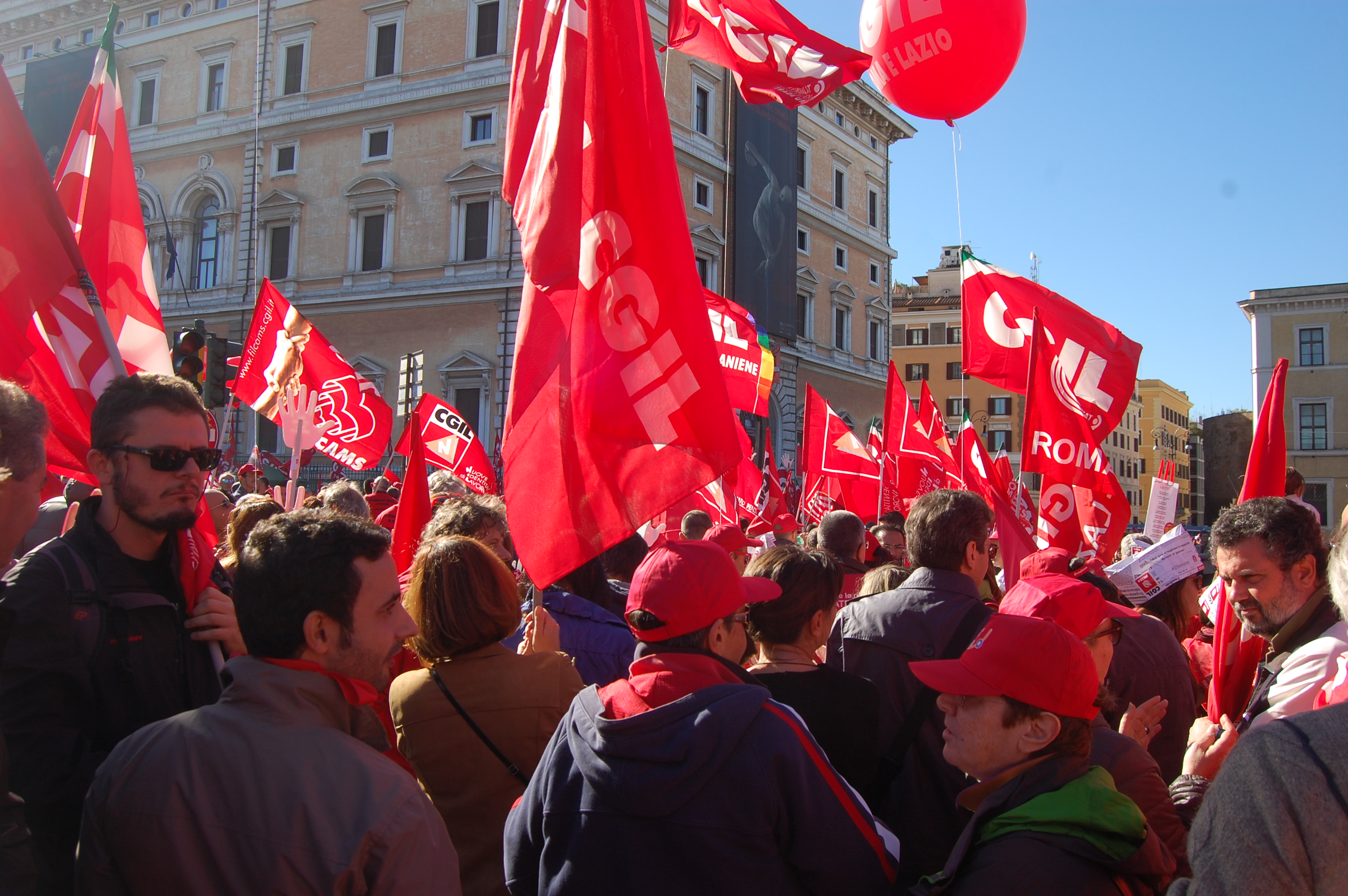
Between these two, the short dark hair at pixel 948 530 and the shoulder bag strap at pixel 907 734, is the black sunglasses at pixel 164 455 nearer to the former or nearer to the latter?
the shoulder bag strap at pixel 907 734

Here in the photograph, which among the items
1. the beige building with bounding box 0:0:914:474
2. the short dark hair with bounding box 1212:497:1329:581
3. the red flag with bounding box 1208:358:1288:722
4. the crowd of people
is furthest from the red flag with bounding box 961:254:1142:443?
the beige building with bounding box 0:0:914:474

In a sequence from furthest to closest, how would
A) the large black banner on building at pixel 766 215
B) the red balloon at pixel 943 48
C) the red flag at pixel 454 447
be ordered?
the large black banner on building at pixel 766 215, the red flag at pixel 454 447, the red balloon at pixel 943 48

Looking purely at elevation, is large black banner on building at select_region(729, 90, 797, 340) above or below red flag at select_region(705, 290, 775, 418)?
above

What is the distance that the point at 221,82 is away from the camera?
107ft

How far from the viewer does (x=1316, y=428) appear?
144 feet

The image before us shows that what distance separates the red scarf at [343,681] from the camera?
1.72 meters

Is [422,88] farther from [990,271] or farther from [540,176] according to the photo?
[540,176]

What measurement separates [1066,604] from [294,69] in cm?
3425

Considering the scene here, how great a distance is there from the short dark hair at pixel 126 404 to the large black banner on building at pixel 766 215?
3036 cm

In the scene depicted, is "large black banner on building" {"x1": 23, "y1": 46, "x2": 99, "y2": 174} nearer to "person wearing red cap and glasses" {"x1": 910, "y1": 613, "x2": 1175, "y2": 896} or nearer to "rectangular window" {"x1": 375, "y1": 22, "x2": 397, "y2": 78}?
"rectangular window" {"x1": 375, "y1": 22, "x2": 397, "y2": 78}

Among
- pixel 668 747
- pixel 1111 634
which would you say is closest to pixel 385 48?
pixel 1111 634

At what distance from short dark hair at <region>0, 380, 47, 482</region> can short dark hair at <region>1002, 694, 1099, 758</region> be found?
2068 millimetres

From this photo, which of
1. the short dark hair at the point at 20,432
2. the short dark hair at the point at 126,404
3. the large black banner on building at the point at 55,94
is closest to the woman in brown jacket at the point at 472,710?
the short dark hair at the point at 126,404

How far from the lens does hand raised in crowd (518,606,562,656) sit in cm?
267
